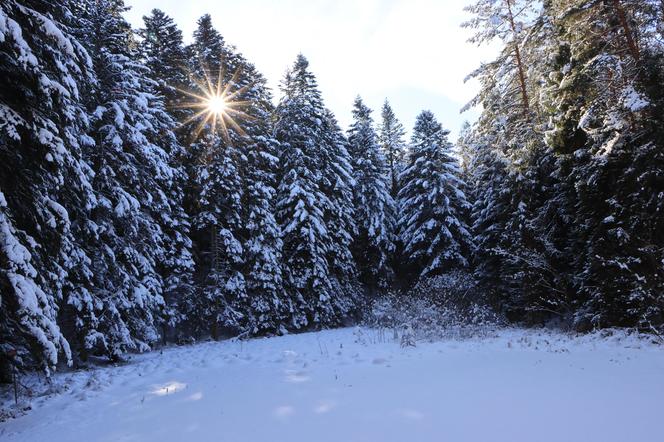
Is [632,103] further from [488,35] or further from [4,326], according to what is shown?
[4,326]

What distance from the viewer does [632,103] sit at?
32.1ft

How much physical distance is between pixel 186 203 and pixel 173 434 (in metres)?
15.3

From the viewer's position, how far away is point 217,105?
19891 millimetres

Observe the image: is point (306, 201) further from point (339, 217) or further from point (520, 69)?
point (520, 69)

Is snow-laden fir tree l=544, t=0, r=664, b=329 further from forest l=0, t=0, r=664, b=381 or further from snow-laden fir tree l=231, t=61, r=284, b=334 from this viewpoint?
snow-laden fir tree l=231, t=61, r=284, b=334

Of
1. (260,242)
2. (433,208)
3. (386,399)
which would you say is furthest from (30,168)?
(433,208)

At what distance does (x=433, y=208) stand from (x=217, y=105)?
14.5 m

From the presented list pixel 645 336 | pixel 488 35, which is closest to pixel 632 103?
pixel 645 336

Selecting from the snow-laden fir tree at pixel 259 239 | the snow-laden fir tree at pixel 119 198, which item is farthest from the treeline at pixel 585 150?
the snow-laden fir tree at pixel 119 198

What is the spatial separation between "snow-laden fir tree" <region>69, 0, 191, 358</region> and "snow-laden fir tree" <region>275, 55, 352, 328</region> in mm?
6439

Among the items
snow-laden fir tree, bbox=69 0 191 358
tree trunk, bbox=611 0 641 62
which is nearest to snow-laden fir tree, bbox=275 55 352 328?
snow-laden fir tree, bbox=69 0 191 358

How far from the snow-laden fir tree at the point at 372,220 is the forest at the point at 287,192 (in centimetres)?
14

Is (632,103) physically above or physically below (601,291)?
above

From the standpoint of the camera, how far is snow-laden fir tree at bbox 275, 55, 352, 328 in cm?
2075
